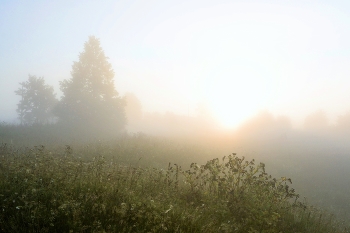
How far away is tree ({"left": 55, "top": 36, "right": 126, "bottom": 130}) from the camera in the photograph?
2859 centimetres

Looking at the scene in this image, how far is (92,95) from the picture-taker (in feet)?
97.6

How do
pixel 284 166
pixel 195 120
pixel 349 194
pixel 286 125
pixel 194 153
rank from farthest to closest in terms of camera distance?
pixel 195 120 < pixel 286 125 < pixel 284 166 < pixel 194 153 < pixel 349 194

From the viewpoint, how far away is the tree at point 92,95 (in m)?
28.6

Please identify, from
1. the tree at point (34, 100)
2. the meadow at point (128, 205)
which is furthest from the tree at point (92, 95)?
the meadow at point (128, 205)

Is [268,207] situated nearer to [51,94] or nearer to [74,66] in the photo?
[74,66]

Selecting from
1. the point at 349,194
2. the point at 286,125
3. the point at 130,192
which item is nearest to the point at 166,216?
the point at 130,192

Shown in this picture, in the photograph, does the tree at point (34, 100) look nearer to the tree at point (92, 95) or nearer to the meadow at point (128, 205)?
the tree at point (92, 95)

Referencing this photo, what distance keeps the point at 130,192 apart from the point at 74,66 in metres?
29.0

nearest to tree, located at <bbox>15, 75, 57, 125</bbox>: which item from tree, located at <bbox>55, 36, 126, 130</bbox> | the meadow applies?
tree, located at <bbox>55, 36, 126, 130</bbox>

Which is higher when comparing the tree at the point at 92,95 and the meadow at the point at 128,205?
the tree at the point at 92,95

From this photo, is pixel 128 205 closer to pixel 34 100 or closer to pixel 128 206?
pixel 128 206

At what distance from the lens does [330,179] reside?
1948 cm

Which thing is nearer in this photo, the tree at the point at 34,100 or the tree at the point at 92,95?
the tree at the point at 92,95

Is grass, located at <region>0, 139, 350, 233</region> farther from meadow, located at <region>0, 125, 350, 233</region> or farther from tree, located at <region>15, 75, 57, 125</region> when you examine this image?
tree, located at <region>15, 75, 57, 125</region>
